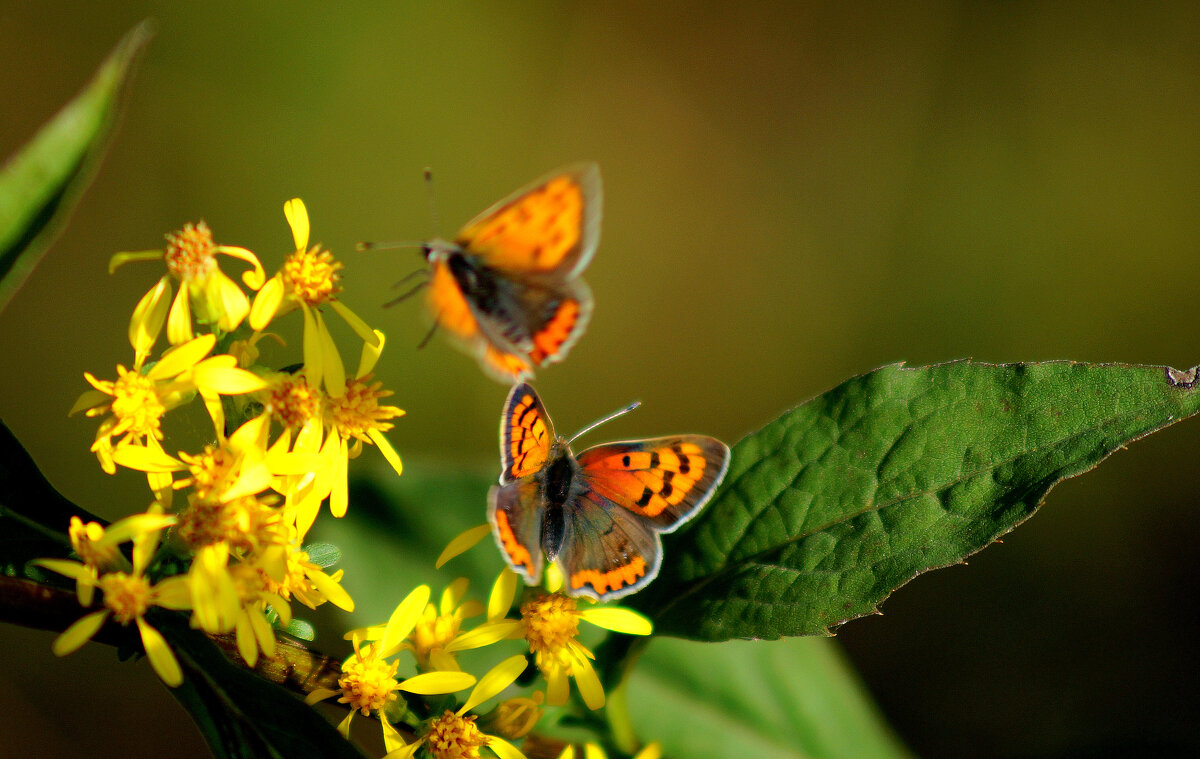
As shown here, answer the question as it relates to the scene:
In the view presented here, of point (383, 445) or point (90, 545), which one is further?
point (383, 445)

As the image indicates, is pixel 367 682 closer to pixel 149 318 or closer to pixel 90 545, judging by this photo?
pixel 90 545

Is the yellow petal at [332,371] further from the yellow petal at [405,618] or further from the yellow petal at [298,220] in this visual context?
the yellow petal at [405,618]

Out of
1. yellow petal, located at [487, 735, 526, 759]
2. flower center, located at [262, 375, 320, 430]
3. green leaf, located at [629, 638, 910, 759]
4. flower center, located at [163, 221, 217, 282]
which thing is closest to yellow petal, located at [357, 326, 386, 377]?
flower center, located at [262, 375, 320, 430]

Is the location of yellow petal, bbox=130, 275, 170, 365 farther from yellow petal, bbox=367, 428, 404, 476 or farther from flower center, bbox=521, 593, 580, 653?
flower center, bbox=521, 593, 580, 653

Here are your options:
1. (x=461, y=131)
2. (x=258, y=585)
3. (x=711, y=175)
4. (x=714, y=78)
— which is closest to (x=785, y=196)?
(x=711, y=175)

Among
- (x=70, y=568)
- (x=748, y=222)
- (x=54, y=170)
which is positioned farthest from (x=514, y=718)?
(x=748, y=222)

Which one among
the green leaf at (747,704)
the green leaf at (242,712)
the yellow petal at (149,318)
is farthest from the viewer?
the green leaf at (747,704)

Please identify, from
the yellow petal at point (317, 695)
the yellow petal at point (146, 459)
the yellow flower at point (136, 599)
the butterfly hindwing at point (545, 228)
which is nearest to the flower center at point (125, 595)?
the yellow flower at point (136, 599)
